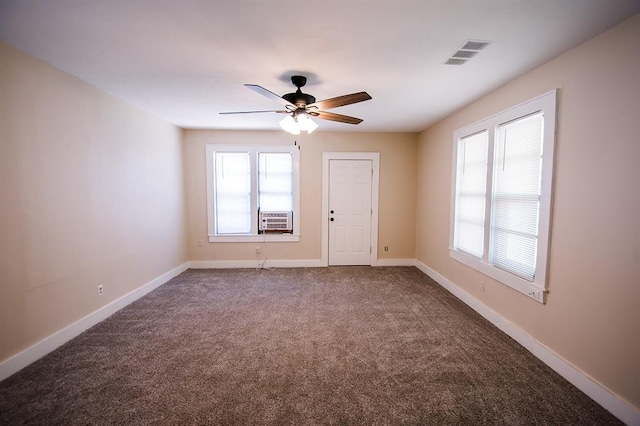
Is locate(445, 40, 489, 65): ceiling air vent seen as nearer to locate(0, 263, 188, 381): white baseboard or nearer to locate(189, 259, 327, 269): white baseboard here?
locate(189, 259, 327, 269): white baseboard

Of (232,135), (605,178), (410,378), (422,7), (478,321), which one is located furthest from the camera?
(232,135)

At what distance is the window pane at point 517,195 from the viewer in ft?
7.61

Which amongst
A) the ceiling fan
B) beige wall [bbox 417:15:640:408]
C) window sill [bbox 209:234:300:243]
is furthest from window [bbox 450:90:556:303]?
window sill [bbox 209:234:300:243]

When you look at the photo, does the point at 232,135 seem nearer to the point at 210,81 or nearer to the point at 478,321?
the point at 210,81

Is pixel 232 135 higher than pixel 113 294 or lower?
higher

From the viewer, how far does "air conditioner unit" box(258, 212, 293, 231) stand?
4.68 m

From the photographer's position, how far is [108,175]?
2883 millimetres

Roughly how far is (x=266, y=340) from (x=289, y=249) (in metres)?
2.44

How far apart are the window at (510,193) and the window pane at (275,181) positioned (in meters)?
2.77

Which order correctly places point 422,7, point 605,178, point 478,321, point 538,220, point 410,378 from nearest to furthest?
point 422,7 → point 605,178 → point 410,378 → point 538,220 → point 478,321

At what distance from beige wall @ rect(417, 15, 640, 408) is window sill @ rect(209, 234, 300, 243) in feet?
11.3

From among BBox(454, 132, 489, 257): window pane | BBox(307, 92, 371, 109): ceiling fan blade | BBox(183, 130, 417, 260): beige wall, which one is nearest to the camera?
BBox(307, 92, 371, 109): ceiling fan blade

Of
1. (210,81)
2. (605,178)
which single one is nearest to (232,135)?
(210,81)

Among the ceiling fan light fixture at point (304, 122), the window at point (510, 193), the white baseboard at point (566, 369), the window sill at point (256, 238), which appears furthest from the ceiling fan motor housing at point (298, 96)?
the white baseboard at point (566, 369)
